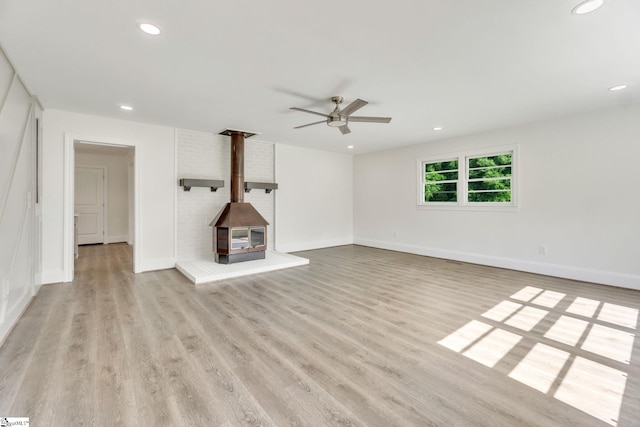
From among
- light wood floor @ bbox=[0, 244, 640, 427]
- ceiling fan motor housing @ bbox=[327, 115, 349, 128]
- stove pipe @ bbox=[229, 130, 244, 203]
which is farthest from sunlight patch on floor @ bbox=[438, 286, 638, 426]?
stove pipe @ bbox=[229, 130, 244, 203]

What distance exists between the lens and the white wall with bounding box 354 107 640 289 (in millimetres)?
3879

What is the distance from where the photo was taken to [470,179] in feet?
18.3

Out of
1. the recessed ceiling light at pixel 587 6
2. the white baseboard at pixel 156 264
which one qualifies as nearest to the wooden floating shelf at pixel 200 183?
the white baseboard at pixel 156 264

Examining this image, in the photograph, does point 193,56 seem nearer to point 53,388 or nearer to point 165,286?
point 53,388

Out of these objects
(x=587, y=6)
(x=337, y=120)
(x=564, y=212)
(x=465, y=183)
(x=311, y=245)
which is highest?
(x=587, y=6)

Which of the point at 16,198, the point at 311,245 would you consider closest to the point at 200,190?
the point at 16,198

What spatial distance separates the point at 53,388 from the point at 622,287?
20.4 ft

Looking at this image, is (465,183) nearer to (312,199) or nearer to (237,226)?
(312,199)

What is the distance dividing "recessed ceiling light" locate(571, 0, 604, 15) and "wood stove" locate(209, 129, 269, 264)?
4573 mm

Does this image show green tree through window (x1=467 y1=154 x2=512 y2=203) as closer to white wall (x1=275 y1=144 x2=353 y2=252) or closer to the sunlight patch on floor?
the sunlight patch on floor

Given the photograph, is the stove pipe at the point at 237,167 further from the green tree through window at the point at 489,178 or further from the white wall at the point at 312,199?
the green tree through window at the point at 489,178

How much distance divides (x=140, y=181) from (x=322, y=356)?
4.26 m

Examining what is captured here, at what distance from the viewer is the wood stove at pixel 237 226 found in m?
4.85

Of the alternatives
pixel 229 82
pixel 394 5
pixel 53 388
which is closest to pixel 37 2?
pixel 229 82
